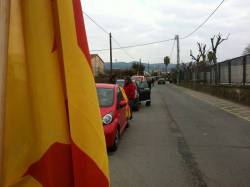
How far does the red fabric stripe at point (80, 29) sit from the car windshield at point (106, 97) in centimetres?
882

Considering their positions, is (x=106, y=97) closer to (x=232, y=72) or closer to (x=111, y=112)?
(x=111, y=112)

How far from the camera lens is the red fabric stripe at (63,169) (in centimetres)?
201

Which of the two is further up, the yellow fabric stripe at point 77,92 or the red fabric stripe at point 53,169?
the yellow fabric stripe at point 77,92

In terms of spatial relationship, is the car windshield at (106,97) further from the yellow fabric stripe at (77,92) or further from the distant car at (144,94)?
the distant car at (144,94)

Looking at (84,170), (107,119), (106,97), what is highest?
(84,170)

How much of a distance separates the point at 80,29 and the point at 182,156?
23.6 feet

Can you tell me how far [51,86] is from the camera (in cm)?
202

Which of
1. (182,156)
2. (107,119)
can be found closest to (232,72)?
(107,119)

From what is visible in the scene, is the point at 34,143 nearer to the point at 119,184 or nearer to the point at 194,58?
the point at 119,184

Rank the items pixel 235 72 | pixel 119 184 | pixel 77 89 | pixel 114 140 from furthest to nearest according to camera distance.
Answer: pixel 235 72, pixel 114 140, pixel 119 184, pixel 77 89

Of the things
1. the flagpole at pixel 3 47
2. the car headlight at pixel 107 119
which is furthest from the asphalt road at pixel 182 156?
the flagpole at pixel 3 47

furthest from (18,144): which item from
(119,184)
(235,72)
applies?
(235,72)

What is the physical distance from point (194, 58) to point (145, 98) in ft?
174

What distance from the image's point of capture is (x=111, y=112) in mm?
10445
